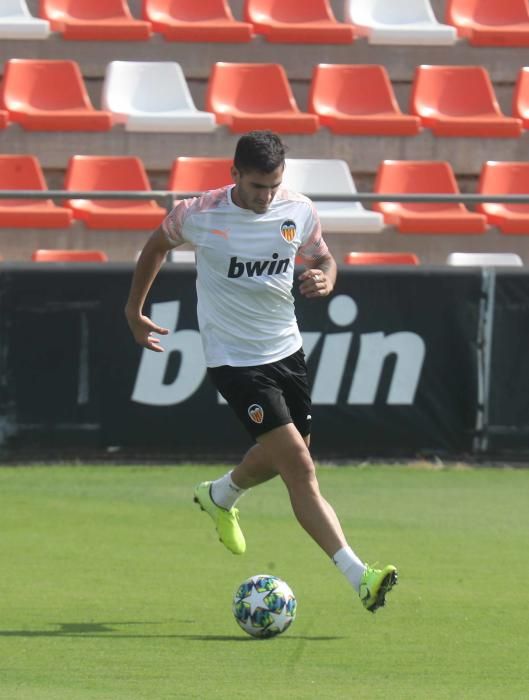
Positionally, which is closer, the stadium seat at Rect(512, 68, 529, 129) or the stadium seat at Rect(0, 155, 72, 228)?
the stadium seat at Rect(0, 155, 72, 228)

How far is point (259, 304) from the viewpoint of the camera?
Result: 6.60 metres

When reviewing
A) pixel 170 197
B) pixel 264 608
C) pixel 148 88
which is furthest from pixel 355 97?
pixel 264 608

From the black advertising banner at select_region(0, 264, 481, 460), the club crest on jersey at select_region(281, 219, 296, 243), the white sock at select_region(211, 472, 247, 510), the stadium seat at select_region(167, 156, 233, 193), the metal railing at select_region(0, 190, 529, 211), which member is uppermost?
the club crest on jersey at select_region(281, 219, 296, 243)

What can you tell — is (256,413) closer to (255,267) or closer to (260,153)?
(255,267)

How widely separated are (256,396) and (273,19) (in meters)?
10.2

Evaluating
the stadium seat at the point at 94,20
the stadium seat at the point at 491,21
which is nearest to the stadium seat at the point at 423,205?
the stadium seat at the point at 491,21

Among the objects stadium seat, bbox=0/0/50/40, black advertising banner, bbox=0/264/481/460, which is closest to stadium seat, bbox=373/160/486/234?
black advertising banner, bbox=0/264/481/460

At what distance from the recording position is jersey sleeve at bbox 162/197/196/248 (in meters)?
6.66

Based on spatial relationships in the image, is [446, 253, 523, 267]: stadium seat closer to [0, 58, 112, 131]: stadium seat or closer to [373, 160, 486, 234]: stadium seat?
[373, 160, 486, 234]: stadium seat

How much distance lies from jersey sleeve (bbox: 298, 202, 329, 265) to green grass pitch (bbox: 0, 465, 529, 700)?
1.63 metres

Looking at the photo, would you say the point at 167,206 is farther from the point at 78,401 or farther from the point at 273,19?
the point at 273,19

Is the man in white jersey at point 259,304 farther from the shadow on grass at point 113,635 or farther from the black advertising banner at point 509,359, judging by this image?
the black advertising banner at point 509,359

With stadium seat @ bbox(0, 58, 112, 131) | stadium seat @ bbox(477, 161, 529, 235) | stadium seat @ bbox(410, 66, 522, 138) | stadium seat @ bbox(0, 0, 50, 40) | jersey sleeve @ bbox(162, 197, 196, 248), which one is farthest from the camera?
stadium seat @ bbox(410, 66, 522, 138)

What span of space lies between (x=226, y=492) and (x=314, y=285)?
4.36ft
